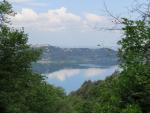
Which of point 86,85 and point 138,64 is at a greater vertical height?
point 138,64

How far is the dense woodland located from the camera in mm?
13008

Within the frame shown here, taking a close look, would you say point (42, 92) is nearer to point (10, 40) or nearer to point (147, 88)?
point (10, 40)

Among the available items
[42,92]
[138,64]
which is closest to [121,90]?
[138,64]

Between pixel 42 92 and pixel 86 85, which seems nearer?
pixel 42 92

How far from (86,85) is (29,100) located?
115 metres

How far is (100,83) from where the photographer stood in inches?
1449

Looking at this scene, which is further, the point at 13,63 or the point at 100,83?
the point at 100,83

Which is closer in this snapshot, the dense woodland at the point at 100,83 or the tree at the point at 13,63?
the dense woodland at the point at 100,83

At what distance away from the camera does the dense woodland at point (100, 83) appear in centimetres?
1301

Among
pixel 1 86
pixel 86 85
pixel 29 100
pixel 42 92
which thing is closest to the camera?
pixel 1 86

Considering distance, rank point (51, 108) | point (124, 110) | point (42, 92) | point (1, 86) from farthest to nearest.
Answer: point (51, 108), point (42, 92), point (1, 86), point (124, 110)

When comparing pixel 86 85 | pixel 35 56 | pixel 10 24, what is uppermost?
pixel 10 24

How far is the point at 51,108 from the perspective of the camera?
53.5 m

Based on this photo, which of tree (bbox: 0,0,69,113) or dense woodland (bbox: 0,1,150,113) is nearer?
dense woodland (bbox: 0,1,150,113)
